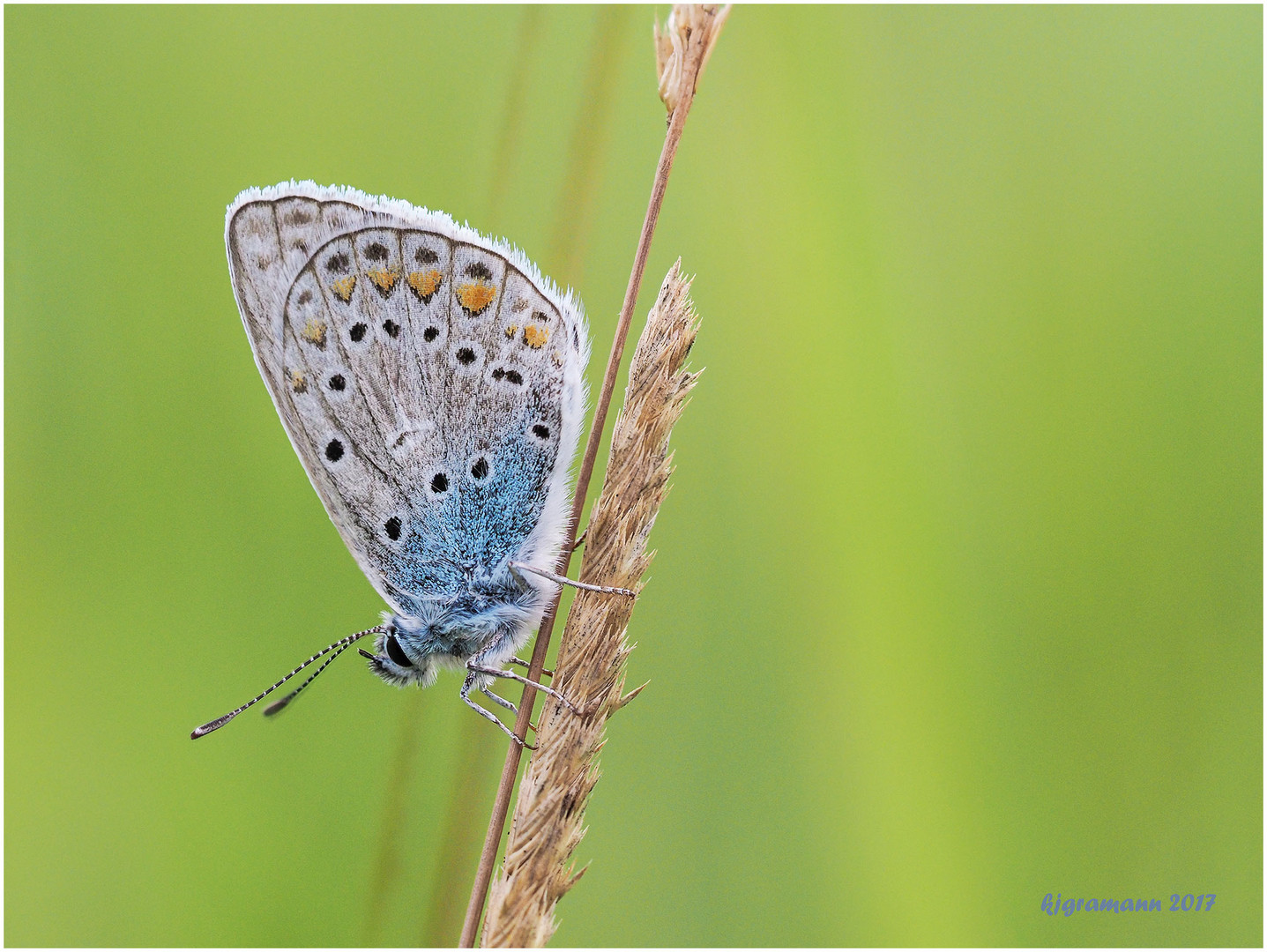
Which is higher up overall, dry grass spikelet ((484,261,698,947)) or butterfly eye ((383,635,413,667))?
dry grass spikelet ((484,261,698,947))

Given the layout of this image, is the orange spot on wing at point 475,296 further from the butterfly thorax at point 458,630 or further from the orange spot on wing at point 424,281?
the butterfly thorax at point 458,630

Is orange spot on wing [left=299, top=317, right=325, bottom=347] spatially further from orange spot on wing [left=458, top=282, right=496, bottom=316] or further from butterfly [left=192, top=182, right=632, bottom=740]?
orange spot on wing [left=458, top=282, right=496, bottom=316]

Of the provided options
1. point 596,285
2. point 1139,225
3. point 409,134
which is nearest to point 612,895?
point 596,285

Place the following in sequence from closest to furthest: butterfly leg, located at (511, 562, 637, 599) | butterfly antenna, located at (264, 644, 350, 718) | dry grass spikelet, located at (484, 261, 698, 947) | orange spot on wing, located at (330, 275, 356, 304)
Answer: dry grass spikelet, located at (484, 261, 698, 947), butterfly leg, located at (511, 562, 637, 599), butterfly antenna, located at (264, 644, 350, 718), orange spot on wing, located at (330, 275, 356, 304)

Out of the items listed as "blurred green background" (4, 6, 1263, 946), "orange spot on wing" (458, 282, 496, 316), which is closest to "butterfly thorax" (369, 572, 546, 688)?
"blurred green background" (4, 6, 1263, 946)

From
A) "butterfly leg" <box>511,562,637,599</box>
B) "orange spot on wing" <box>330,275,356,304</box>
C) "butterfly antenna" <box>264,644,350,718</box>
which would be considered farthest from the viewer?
"orange spot on wing" <box>330,275,356,304</box>

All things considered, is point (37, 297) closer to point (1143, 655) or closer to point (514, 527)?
point (514, 527)

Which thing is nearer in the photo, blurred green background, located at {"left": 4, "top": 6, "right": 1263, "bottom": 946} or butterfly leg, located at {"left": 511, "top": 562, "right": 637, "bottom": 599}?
butterfly leg, located at {"left": 511, "top": 562, "right": 637, "bottom": 599}

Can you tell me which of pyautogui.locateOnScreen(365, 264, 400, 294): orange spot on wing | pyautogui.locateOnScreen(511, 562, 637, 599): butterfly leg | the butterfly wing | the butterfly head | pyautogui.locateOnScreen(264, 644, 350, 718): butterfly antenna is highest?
pyautogui.locateOnScreen(365, 264, 400, 294): orange spot on wing
